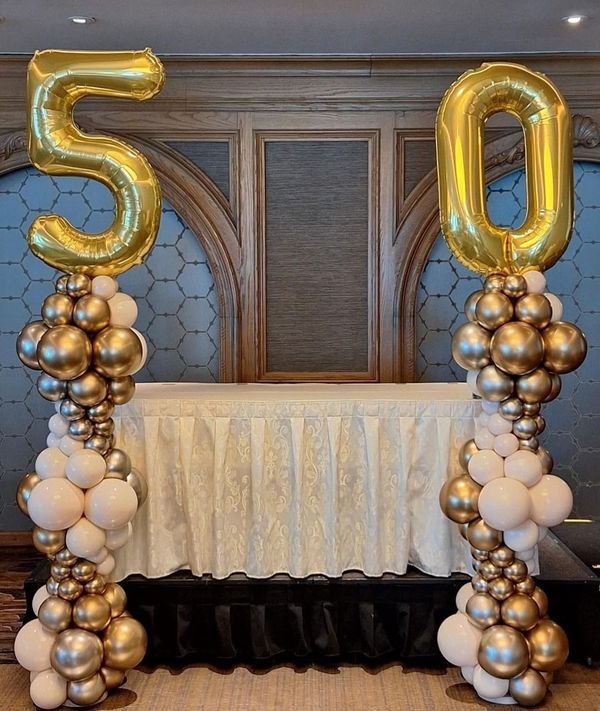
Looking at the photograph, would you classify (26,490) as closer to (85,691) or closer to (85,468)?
(85,468)

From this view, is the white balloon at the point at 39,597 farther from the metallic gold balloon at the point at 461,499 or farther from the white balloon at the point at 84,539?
the metallic gold balloon at the point at 461,499

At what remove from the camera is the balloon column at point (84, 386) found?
2463 mm

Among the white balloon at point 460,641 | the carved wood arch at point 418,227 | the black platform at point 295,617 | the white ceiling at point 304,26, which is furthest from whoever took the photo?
the carved wood arch at point 418,227

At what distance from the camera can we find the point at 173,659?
2.78 metres

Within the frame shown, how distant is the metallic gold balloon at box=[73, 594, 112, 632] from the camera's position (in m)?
2.49

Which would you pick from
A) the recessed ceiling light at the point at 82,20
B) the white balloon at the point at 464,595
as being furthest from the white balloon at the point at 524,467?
the recessed ceiling light at the point at 82,20

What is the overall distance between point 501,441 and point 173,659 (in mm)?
1311

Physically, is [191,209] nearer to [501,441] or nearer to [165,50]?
[165,50]

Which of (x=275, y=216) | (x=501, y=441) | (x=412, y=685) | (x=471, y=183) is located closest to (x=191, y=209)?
(x=275, y=216)

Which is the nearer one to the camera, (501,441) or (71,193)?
(501,441)

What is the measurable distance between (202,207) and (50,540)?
6.64 ft

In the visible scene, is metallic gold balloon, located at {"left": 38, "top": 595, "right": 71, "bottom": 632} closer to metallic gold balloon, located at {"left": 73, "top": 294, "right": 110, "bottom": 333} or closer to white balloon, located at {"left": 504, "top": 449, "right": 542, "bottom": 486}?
metallic gold balloon, located at {"left": 73, "top": 294, "right": 110, "bottom": 333}

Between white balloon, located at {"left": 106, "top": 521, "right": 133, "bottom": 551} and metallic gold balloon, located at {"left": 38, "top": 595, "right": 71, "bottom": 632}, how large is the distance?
21 cm

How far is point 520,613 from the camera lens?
8.14 feet
